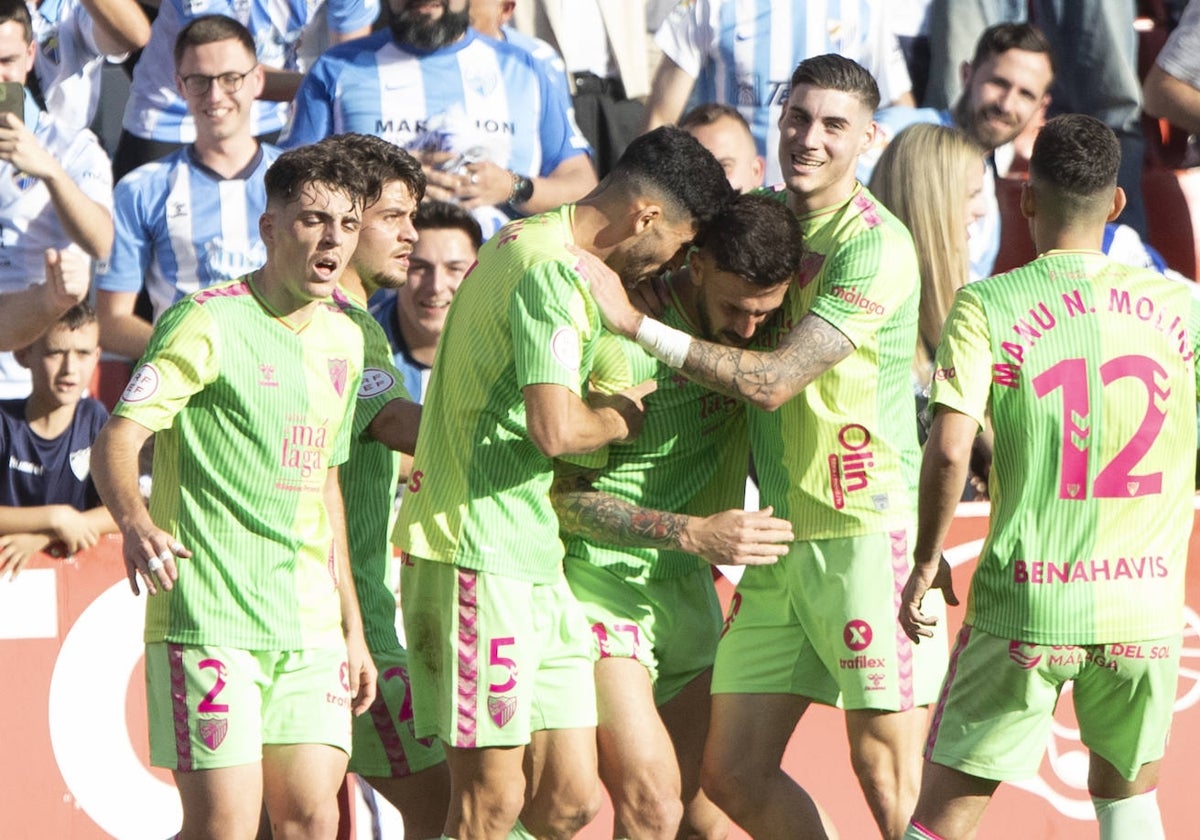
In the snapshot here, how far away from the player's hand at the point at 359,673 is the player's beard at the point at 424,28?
11.1ft

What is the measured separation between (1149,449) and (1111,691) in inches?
26.5

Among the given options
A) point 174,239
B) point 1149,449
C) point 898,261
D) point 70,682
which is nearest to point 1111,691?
point 1149,449

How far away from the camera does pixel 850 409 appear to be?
215 inches

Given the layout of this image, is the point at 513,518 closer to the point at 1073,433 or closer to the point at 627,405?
the point at 627,405

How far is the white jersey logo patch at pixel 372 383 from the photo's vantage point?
5.56 m

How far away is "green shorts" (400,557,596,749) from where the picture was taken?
5.09 metres

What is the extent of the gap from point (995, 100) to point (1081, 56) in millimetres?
→ 1053

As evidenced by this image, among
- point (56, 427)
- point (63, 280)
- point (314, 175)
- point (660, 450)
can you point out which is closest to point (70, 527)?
point (56, 427)

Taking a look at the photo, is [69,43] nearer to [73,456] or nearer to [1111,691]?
[73,456]

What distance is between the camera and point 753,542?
5.23 meters

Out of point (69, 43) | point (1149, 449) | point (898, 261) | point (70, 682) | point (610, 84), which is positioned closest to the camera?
point (1149, 449)

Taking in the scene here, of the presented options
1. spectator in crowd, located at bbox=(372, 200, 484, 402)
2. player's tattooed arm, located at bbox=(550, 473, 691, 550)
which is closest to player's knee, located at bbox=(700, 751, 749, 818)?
player's tattooed arm, located at bbox=(550, 473, 691, 550)

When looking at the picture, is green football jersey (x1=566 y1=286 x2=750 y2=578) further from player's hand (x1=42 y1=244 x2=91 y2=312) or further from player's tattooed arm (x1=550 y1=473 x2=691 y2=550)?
player's hand (x1=42 y1=244 x2=91 y2=312)

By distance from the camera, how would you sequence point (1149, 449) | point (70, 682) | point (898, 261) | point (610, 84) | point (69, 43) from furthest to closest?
point (610, 84) → point (69, 43) → point (70, 682) → point (898, 261) → point (1149, 449)
